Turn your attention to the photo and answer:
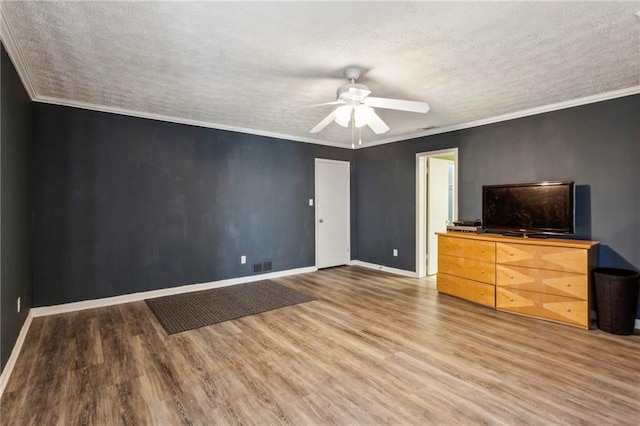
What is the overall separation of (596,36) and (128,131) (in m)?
4.70

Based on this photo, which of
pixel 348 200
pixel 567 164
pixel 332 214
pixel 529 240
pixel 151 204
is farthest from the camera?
pixel 348 200

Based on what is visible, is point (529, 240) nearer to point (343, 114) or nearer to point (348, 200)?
point (343, 114)

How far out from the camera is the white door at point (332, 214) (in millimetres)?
5742

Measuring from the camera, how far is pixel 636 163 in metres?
3.11

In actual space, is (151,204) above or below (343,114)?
below

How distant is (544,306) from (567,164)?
1.65 m

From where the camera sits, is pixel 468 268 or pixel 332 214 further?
pixel 332 214

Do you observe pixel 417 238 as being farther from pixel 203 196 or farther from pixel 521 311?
pixel 203 196

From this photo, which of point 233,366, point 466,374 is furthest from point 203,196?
point 466,374

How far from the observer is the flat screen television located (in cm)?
338

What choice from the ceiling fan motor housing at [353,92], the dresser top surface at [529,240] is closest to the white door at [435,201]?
the dresser top surface at [529,240]

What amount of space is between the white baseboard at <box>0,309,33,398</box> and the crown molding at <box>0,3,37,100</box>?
2282mm

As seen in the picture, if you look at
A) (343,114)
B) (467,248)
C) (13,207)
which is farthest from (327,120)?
(13,207)

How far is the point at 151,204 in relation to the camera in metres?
4.07
